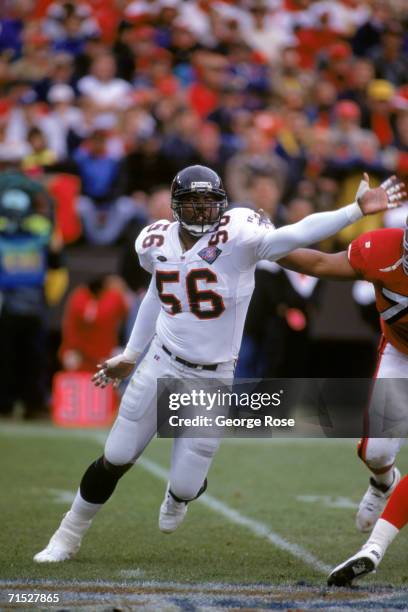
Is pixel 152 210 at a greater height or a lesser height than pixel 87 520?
lesser

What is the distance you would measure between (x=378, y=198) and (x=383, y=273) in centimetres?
34

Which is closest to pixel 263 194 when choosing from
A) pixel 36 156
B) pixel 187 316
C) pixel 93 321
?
pixel 93 321

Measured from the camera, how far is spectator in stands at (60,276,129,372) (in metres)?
9.66

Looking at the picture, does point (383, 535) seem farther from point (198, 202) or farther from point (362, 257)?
point (198, 202)

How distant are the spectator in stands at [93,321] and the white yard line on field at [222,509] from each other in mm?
786

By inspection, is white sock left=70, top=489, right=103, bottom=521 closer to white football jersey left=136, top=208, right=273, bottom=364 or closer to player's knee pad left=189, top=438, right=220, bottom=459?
player's knee pad left=189, top=438, right=220, bottom=459

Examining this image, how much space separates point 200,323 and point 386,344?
2.94 ft

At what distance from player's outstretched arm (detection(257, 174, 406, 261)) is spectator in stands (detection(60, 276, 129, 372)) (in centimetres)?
535

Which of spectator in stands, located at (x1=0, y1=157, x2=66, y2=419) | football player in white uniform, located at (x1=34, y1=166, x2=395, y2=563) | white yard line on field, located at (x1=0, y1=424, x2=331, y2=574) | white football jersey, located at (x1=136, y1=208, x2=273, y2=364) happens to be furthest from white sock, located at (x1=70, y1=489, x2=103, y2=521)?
spectator in stands, located at (x1=0, y1=157, x2=66, y2=419)

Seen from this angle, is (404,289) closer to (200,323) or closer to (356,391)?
(200,323)

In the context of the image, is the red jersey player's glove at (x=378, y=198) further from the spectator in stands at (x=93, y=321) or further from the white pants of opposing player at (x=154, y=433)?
the spectator in stands at (x=93, y=321)

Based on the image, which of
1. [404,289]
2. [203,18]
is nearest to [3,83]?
[203,18]

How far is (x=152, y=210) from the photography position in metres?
8.85

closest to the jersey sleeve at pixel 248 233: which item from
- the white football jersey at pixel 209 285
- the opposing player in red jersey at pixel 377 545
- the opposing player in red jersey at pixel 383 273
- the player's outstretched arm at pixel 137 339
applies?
the white football jersey at pixel 209 285
